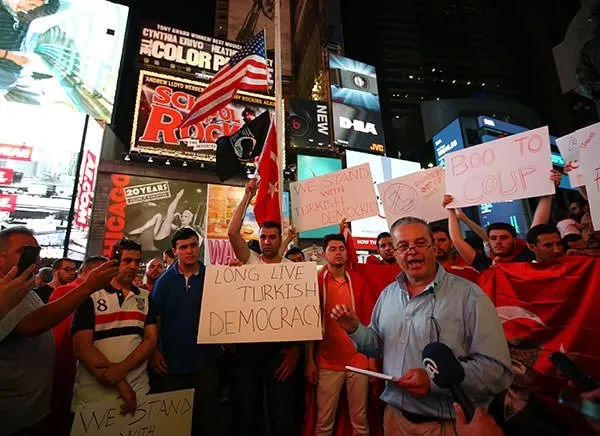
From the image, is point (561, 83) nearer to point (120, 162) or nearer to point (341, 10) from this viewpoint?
point (120, 162)

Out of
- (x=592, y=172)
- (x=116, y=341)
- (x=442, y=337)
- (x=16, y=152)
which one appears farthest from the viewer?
(x=16, y=152)

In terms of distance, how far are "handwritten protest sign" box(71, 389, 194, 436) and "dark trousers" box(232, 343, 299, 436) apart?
538mm

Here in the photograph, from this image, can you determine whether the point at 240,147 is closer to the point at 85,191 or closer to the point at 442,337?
the point at 442,337

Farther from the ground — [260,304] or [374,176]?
[374,176]

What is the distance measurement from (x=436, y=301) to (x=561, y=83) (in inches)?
334

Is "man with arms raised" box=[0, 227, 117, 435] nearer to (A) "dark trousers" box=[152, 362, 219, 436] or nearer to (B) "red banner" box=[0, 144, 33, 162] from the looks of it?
(A) "dark trousers" box=[152, 362, 219, 436]

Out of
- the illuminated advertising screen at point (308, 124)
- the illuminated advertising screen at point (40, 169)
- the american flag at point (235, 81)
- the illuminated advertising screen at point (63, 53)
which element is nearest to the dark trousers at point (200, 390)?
the american flag at point (235, 81)

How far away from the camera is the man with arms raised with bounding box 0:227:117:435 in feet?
7.33

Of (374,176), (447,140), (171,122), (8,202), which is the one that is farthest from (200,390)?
(447,140)

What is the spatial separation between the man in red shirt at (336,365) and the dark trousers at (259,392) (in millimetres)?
296

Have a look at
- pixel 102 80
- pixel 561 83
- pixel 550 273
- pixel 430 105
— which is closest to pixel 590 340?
pixel 550 273

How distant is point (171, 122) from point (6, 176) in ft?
21.4

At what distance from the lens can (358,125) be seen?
18516 mm

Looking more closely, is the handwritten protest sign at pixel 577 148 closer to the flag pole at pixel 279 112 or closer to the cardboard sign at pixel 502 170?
the cardboard sign at pixel 502 170
